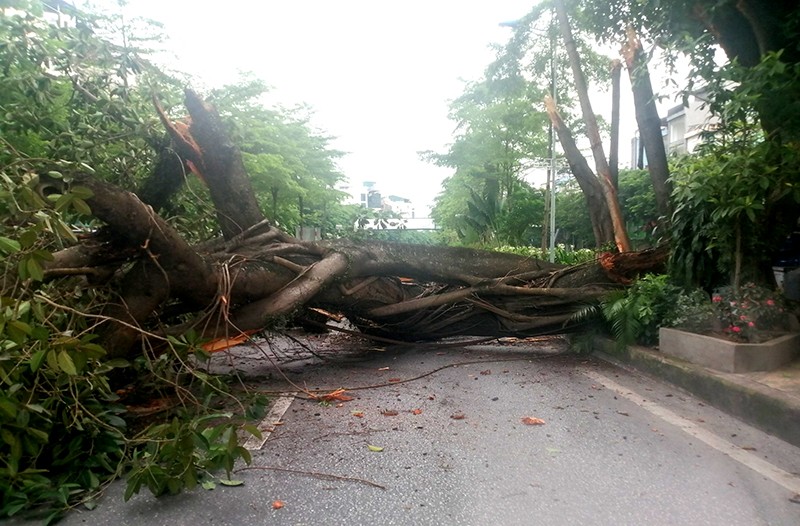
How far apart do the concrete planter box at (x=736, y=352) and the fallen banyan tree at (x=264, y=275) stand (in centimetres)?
248

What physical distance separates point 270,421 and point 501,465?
2020 millimetres

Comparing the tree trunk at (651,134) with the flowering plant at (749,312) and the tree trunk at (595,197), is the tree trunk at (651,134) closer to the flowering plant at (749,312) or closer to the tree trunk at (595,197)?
the tree trunk at (595,197)

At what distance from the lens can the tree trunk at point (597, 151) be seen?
471 inches

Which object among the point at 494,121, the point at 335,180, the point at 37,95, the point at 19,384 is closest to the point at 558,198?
the point at 494,121

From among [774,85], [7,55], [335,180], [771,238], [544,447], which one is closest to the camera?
[544,447]

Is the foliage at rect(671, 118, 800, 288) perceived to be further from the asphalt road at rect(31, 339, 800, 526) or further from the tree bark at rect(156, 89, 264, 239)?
the tree bark at rect(156, 89, 264, 239)

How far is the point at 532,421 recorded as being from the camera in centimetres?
494

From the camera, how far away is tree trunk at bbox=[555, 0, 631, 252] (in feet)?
39.3

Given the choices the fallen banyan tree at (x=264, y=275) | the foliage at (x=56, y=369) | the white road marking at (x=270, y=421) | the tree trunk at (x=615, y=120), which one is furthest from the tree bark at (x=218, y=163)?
the tree trunk at (x=615, y=120)

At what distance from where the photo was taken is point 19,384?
344 cm

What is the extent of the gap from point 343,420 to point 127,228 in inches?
90.5

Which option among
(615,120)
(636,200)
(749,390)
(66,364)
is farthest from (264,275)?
(636,200)

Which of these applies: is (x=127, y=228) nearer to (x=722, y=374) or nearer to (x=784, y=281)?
(x=722, y=374)

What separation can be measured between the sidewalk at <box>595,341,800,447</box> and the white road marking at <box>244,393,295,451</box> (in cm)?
360
